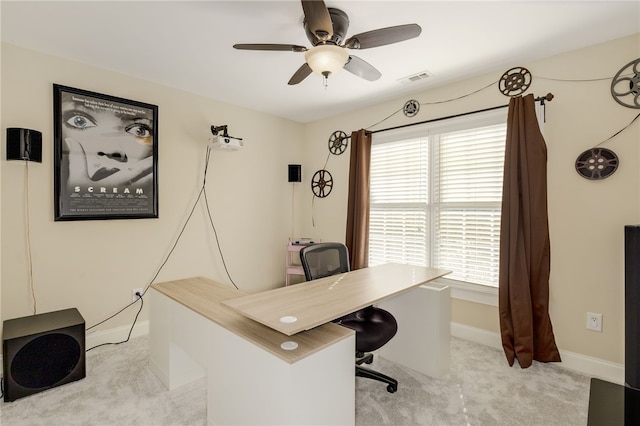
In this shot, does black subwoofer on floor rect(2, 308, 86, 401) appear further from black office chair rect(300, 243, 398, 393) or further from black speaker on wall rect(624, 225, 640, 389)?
black speaker on wall rect(624, 225, 640, 389)

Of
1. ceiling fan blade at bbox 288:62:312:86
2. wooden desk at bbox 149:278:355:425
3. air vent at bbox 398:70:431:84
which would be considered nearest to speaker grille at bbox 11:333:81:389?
wooden desk at bbox 149:278:355:425

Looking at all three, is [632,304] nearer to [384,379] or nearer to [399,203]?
[384,379]

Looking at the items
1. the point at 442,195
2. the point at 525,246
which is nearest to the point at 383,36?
the point at 442,195

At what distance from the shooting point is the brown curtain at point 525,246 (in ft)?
8.02

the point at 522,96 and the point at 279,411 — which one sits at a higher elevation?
the point at 522,96

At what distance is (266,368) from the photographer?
132 cm

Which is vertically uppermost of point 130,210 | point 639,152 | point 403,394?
point 639,152

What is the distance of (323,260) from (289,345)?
1.09m

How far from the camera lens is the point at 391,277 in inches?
85.7

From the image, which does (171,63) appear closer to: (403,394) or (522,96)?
(522,96)

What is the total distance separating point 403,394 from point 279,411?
1142 millimetres

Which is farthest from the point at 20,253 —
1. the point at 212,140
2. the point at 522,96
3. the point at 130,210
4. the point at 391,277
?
the point at 522,96

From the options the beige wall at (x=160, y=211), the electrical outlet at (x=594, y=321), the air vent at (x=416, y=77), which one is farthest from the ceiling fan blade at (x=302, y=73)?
the electrical outlet at (x=594, y=321)

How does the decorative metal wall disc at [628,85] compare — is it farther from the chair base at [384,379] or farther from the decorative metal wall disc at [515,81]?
the chair base at [384,379]
